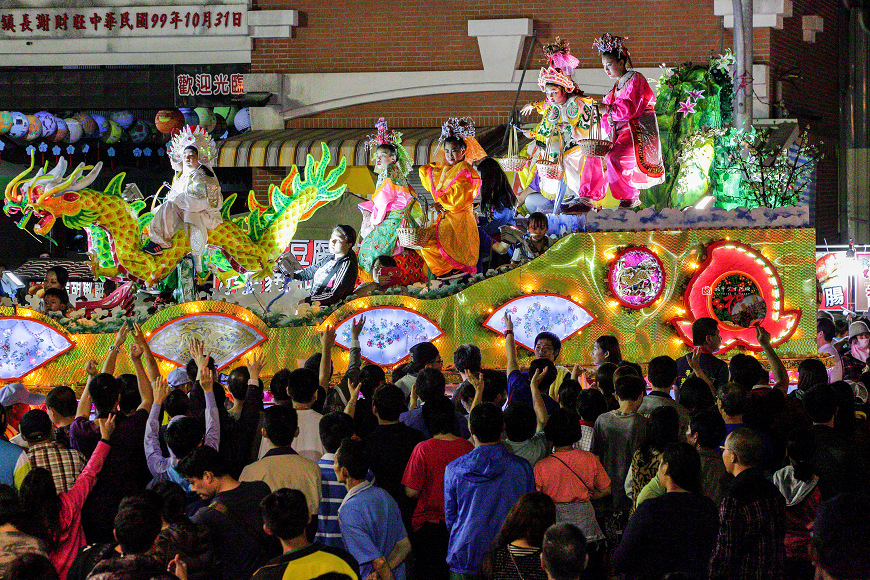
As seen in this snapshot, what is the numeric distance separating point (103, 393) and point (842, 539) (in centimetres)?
326

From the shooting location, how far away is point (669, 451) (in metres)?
3.81

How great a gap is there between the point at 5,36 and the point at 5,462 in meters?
14.1

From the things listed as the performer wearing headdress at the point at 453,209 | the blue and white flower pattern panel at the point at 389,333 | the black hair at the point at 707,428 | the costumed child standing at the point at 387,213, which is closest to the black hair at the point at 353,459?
the black hair at the point at 707,428

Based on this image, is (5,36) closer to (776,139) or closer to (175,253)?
(175,253)

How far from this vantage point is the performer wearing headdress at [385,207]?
8688 millimetres

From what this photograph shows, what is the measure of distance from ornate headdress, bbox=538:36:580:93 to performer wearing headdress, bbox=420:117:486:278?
0.87 meters

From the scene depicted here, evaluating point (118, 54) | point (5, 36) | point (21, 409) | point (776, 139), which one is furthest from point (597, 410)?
point (5, 36)

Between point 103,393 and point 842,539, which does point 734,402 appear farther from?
point 103,393

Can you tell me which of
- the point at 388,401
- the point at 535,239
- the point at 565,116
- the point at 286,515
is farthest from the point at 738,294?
the point at 286,515

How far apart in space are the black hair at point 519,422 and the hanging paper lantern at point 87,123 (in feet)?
47.2

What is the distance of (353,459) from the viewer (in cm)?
387

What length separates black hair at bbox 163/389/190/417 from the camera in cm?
485

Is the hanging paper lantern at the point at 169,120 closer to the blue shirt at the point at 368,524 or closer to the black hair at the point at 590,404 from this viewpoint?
the black hair at the point at 590,404

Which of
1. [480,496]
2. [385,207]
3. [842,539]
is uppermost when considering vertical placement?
[385,207]
